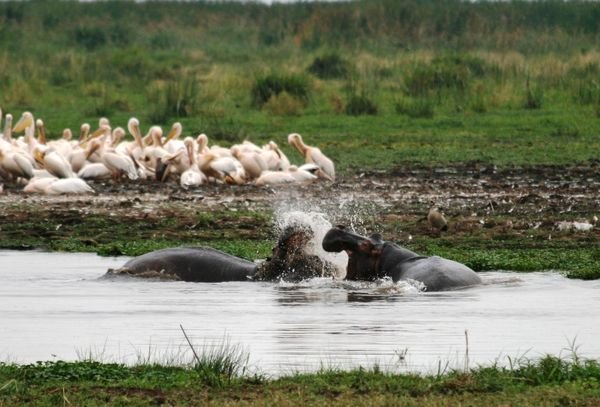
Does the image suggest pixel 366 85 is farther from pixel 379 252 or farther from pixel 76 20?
pixel 76 20

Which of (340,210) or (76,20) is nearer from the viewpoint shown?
(340,210)

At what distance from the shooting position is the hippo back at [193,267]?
37.9 ft

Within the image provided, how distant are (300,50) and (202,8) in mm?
17134

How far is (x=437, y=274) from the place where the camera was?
10.6m

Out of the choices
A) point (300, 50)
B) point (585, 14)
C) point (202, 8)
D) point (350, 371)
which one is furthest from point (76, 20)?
point (350, 371)

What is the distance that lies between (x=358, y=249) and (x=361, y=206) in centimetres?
580

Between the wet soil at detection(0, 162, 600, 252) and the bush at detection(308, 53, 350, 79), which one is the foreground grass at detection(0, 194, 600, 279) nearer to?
the wet soil at detection(0, 162, 600, 252)

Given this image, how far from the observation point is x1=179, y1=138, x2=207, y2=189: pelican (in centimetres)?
2066

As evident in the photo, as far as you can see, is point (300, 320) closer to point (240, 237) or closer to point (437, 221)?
point (240, 237)

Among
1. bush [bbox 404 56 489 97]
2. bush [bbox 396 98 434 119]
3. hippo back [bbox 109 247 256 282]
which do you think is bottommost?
Answer: bush [bbox 396 98 434 119]

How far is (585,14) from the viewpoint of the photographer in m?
54.6

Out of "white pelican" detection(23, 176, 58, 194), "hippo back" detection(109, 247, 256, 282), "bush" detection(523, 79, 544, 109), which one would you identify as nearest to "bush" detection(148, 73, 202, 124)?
"bush" detection(523, 79, 544, 109)

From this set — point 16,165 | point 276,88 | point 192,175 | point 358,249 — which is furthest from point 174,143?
point 358,249

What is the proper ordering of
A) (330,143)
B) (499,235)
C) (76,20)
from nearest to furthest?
1. (499,235)
2. (330,143)
3. (76,20)
